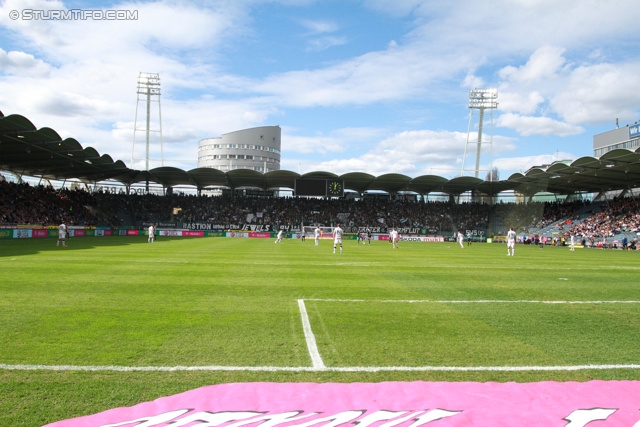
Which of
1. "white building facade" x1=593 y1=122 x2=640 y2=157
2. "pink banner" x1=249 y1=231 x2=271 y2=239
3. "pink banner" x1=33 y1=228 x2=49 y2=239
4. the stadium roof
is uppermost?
"white building facade" x1=593 y1=122 x2=640 y2=157

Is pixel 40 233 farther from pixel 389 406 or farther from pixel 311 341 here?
pixel 389 406

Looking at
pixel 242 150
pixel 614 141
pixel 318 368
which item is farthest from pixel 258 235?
pixel 614 141

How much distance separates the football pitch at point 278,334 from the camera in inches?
203

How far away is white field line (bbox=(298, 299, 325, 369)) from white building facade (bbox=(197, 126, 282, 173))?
99.7 meters

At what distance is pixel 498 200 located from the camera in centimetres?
6894

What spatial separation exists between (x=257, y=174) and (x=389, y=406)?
5579 cm

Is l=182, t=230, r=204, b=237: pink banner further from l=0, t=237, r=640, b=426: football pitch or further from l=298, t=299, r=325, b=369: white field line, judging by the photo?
l=298, t=299, r=325, b=369: white field line

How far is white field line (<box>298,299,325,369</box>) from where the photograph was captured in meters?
5.82

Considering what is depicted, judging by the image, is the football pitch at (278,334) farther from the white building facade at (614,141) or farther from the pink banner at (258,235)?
the white building facade at (614,141)

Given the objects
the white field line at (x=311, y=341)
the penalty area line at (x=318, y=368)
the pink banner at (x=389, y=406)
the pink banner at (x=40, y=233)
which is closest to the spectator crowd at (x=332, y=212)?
the pink banner at (x=40, y=233)

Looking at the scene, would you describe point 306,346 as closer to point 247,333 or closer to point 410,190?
point 247,333

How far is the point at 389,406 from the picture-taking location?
456 cm

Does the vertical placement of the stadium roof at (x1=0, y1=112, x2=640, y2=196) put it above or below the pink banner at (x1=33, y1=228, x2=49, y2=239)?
above

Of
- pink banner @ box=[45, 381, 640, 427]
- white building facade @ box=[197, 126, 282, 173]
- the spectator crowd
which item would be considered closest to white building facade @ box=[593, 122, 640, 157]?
the spectator crowd
